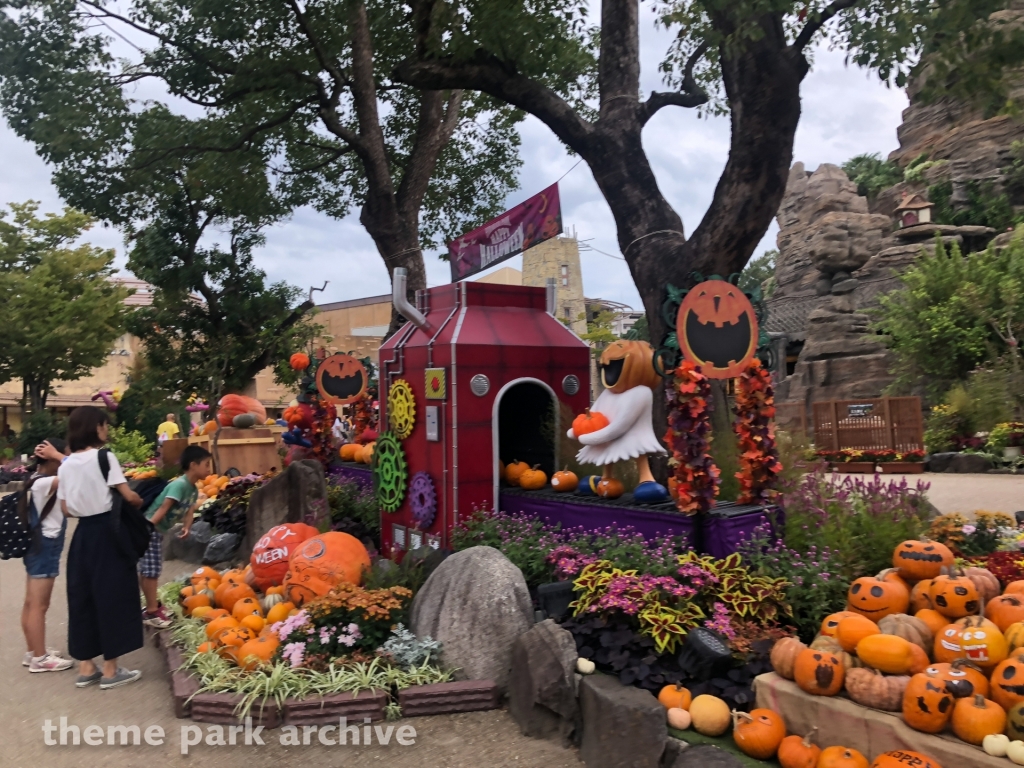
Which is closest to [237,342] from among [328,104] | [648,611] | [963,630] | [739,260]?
[328,104]

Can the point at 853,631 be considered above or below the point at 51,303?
below

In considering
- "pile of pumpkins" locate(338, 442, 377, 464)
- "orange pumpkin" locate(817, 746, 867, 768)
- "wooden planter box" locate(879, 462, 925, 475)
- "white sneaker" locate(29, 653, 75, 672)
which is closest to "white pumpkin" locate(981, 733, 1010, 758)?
"orange pumpkin" locate(817, 746, 867, 768)

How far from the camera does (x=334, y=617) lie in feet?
17.3

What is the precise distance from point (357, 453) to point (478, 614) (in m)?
5.89

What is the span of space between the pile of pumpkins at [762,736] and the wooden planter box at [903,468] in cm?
1389

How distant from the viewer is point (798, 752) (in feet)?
11.7

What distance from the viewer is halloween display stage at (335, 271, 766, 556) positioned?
6059mm

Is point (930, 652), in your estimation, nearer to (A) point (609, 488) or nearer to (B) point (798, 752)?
(B) point (798, 752)

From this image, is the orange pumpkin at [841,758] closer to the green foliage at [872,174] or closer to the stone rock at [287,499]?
the stone rock at [287,499]

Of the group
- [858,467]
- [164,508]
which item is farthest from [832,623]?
[858,467]

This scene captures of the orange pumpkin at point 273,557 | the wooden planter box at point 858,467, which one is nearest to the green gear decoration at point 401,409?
the orange pumpkin at point 273,557

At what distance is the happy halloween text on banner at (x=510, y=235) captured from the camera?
9062 millimetres

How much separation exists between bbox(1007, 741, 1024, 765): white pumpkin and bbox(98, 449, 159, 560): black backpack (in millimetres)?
5266

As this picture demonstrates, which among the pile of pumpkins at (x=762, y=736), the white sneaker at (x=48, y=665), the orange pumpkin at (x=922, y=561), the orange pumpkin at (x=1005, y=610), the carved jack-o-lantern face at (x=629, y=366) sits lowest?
the white sneaker at (x=48, y=665)
